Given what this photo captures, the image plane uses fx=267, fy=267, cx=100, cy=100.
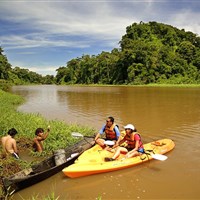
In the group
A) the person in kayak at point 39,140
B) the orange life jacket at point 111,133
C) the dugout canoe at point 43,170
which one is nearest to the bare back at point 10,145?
the person in kayak at point 39,140

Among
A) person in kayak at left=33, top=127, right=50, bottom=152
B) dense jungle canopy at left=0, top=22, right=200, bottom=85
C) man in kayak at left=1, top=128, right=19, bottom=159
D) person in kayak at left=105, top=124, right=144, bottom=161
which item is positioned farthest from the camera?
dense jungle canopy at left=0, top=22, right=200, bottom=85

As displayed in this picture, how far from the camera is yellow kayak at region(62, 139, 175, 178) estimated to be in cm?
659

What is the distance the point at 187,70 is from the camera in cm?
5941

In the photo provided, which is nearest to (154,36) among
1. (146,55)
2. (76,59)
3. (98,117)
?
(146,55)

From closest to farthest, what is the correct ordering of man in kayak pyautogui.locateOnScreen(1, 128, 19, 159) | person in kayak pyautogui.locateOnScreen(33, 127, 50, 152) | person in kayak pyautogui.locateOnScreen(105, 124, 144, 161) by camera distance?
man in kayak pyautogui.locateOnScreen(1, 128, 19, 159), person in kayak pyautogui.locateOnScreen(105, 124, 144, 161), person in kayak pyautogui.locateOnScreen(33, 127, 50, 152)

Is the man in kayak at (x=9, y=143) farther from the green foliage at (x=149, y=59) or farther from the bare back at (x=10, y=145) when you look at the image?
the green foliage at (x=149, y=59)

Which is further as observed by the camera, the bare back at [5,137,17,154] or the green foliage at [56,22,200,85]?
the green foliage at [56,22,200,85]

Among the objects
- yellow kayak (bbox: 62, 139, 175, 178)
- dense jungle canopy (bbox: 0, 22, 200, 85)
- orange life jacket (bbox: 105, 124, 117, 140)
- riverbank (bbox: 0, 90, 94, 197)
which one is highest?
dense jungle canopy (bbox: 0, 22, 200, 85)

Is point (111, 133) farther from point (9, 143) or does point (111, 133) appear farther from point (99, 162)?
point (9, 143)

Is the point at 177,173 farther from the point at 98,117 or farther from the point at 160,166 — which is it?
the point at 98,117

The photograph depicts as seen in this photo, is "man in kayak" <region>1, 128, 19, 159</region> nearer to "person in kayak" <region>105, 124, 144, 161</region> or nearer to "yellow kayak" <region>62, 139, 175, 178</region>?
"yellow kayak" <region>62, 139, 175, 178</region>

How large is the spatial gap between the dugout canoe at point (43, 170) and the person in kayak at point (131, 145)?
103cm

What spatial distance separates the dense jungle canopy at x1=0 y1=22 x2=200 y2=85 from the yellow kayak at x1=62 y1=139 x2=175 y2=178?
48.6m

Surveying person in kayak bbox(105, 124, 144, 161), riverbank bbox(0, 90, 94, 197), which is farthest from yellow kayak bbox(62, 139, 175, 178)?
riverbank bbox(0, 90, 94, 197)
